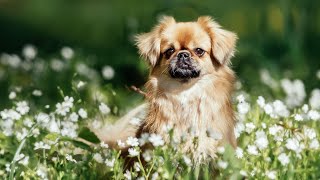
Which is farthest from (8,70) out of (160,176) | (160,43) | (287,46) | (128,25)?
(160,176)

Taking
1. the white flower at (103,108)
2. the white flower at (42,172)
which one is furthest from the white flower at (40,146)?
the white flower at (103,108)

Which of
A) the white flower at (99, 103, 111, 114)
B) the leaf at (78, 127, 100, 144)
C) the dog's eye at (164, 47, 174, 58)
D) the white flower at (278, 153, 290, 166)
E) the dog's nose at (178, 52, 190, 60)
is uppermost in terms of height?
the dog's nose at (178, 52, 190, 60)

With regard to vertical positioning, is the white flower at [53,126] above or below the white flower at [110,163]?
below

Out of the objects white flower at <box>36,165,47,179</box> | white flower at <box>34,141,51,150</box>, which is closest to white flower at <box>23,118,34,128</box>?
white flower at <box>34,141,51,150</box>

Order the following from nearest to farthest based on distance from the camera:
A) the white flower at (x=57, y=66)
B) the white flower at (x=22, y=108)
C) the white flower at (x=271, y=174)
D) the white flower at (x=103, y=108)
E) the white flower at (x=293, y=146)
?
the white flower at (x=271, y=174)
the white flower at (x=293, y=146)
the white flower at (x=22, y=108)
the white flower at (x=103, y=108)
the white flower at (x=57, y=66)

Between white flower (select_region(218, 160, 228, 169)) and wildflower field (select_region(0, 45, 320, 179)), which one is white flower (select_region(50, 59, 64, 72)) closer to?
wildflower field (select_region(0, 45, 320, 179))

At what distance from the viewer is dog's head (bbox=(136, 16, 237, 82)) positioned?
539 centimetres

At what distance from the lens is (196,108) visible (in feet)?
17.6

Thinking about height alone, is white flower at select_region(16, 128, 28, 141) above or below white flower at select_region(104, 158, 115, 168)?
below

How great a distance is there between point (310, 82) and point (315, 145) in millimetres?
2951

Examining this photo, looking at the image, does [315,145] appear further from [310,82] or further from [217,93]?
[310,82]

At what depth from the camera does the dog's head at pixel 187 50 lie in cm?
539

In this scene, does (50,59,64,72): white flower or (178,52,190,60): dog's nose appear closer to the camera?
(178,52,190,60): dog's nose

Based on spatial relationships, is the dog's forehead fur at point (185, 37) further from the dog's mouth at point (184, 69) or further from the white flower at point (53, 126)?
the white flower at point (53, 126)
